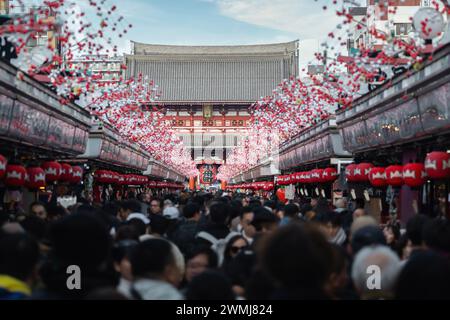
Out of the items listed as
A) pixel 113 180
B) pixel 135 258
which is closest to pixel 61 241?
pixel 135 258

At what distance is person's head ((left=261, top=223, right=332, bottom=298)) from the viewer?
4.05 meters

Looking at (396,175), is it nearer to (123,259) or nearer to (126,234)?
(126,234)

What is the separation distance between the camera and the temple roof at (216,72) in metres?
91.8

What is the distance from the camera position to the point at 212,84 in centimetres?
9356

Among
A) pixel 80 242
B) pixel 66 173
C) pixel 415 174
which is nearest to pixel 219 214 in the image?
pixel 80 242

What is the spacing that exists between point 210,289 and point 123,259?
1.95 meters

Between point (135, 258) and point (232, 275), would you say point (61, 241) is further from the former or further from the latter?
point (232, 275)

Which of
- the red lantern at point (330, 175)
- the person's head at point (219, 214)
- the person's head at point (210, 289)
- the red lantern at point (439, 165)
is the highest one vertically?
the red lantern at point (330, 175)

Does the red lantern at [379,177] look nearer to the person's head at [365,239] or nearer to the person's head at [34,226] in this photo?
the person's head at [365,239]

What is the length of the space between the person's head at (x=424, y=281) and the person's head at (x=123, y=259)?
8.10ft

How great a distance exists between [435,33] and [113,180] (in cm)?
1954

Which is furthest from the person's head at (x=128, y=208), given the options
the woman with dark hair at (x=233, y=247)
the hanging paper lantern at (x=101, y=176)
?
the hanging paper lantern at (x=101, y=176)

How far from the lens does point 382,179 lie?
16.2 metres
